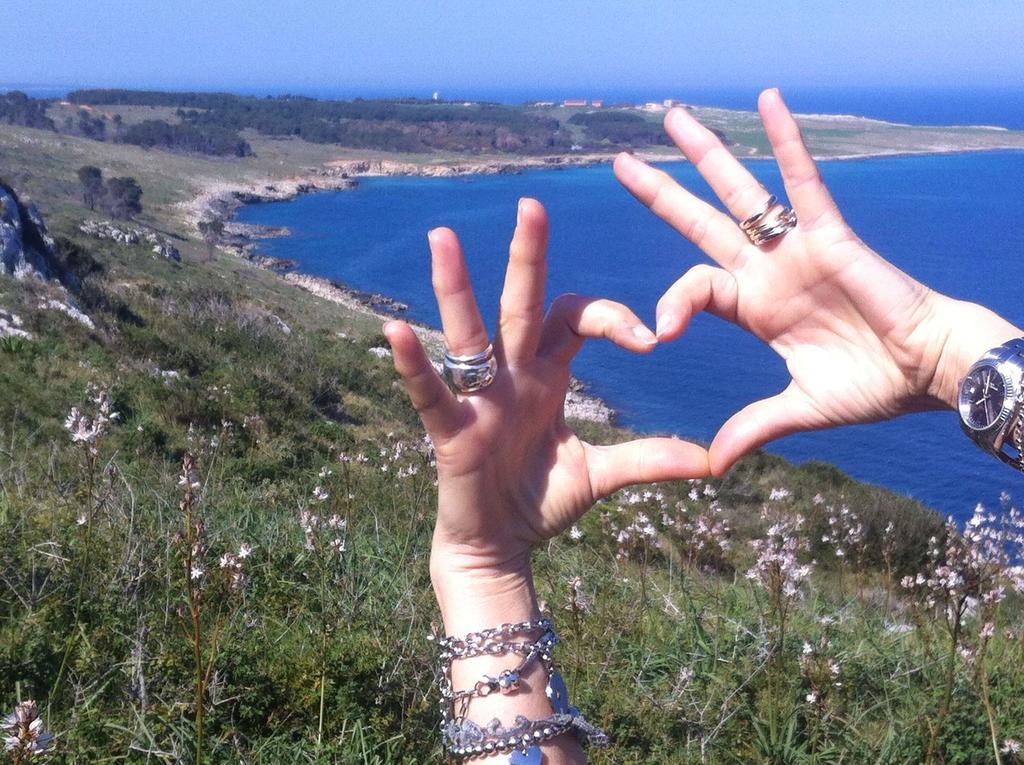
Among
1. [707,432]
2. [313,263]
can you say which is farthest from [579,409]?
[313,263]

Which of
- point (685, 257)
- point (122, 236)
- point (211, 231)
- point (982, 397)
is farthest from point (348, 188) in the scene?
point (982, 397)

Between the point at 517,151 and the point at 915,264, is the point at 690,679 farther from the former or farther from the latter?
the point at 517,151

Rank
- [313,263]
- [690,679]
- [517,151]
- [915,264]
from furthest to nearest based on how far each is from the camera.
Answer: [517,151], [313,263], [915,264], [690,679]

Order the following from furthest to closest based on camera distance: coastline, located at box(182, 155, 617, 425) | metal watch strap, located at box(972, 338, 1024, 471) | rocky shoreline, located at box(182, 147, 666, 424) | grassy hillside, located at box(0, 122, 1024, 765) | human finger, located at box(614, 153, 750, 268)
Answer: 1. rocky shoreline, located at box(182, 147, 666, 424)
2. coastline, located at box(182, 155, 617, 425)
3. grassy hillside, located at box(0, 122, 1024, 765)
4. human finger, located at box(614, 153, 750, 268)
5. metal watch strap, located at box(972, 338, 1024, 471)

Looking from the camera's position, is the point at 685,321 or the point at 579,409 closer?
the point at 685,321

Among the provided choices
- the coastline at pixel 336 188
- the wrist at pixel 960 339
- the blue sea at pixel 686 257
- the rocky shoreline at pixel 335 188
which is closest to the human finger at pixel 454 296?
the wrist at pixel 960 339

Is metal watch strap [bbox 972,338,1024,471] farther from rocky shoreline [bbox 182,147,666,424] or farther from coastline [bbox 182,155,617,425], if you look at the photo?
rocky shoreline [bbox 182,147,666,424]

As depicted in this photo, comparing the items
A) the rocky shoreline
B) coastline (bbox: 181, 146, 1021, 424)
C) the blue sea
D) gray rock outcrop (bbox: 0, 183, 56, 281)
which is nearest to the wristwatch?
the rocky shoreline
